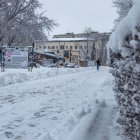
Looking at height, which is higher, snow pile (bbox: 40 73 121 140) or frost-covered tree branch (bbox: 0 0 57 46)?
frost-covered tree branch (bbox: 0 0 57 46)

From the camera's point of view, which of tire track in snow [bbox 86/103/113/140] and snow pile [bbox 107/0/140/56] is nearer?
snow pile [bbox 107/0/140/56]

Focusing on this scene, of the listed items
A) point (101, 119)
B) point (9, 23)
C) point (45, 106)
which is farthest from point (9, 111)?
point (9, 23)

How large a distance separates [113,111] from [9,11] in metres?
26.7

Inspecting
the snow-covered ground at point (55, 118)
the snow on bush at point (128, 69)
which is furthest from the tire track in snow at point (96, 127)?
the snow on bush at point (128, 69)

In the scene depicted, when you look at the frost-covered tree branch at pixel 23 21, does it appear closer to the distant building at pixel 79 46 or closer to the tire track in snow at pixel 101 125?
the tire track in snow at pixel 101 125

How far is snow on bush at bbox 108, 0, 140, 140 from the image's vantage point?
5.28 m

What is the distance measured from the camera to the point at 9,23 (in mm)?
36688

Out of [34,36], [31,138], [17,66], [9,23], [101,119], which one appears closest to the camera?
[31,138]

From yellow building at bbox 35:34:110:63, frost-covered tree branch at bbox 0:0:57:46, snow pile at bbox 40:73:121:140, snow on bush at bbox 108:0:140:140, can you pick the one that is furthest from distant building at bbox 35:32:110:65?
snow on bush at bbox 108:0:140:140

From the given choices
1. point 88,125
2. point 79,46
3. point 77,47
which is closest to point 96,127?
point 88,125

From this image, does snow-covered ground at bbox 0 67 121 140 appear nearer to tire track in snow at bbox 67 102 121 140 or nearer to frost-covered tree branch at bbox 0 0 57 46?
tire track in snow at bbox 67 102 121 140

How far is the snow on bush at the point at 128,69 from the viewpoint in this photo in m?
5.28

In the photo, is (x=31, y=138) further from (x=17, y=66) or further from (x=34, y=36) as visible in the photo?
(x=34, y=36)

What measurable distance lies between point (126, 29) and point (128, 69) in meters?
0.51
